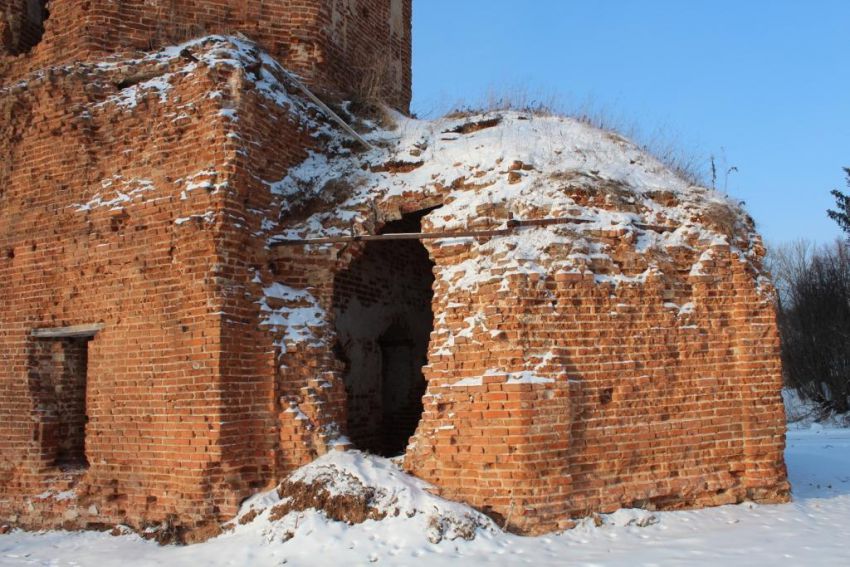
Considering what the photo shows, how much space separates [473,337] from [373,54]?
5411 mm

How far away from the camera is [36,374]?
7.26m

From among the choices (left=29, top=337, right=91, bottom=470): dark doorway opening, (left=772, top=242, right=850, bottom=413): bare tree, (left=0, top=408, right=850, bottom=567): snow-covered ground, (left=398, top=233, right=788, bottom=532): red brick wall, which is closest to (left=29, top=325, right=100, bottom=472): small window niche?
(left=29, top=337, right=91, bottom=470): dark doorway opening

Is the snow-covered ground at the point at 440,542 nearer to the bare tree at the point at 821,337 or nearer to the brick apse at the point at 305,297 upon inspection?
the brick apse at the point at 305,297

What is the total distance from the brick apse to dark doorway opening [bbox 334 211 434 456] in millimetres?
523

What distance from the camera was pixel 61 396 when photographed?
7336 mm

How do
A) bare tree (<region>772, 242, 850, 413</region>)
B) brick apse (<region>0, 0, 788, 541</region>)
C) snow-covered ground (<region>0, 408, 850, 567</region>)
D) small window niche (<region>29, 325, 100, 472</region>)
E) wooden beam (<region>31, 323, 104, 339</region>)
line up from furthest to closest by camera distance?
bare tree (<region>772, 242, 850, 413</region>) < small window niche (<region>29, 325, 100, 472</region>) < wooden beam (<region>31, 323, 104, 339</region>) < brick apse (<region>0, 0, 788, 541</region>) < snow-covered ground (<region>0, 408, 850, 567</region>)

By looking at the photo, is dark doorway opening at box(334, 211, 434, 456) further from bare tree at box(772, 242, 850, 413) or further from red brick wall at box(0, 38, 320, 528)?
bare tree at box(772, 242, 850, 413)

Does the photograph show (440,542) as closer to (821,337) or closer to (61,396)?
(61,396)

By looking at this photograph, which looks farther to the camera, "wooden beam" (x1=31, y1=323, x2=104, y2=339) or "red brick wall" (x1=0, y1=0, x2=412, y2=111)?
"red brick wall" (x1=0, y1=0, x2=412, y2=111)

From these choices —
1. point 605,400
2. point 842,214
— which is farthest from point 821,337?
point 605,400

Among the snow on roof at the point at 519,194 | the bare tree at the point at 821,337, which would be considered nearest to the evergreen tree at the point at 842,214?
the bare tree at the point at 821,337

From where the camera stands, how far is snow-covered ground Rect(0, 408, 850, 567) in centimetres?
520

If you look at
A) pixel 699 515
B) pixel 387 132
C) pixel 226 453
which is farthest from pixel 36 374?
pixel 699 515

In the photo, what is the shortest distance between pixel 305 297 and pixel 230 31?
11.5 feet
